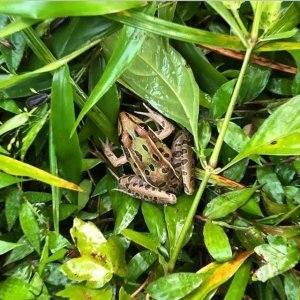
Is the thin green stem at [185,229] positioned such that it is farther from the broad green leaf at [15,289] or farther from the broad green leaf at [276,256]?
the broad green leaf at [15,289]

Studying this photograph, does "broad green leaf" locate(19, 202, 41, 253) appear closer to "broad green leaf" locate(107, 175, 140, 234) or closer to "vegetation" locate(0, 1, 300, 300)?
"vegetation" locate(0, 1, 300, 300)

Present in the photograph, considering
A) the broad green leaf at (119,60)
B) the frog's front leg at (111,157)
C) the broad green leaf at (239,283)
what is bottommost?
the broad green leaf at (239,283)

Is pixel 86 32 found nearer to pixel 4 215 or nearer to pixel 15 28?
pixel 15 28

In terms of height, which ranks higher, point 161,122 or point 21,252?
point 161,122

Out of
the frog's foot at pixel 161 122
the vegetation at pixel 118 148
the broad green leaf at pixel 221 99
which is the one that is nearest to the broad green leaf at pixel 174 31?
the vegetation at pixel 118 148

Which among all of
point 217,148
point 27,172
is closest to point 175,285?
point 217,148

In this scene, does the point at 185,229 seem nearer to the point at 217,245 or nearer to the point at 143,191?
the point at 217,245

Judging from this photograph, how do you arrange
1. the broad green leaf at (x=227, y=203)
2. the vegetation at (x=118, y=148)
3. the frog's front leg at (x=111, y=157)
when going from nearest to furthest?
1. the vegetation at (x=118, y=148)
2. the broad green leaf at (x=227, y=203)
3. the frog's front leg at (x=111, y=157)
